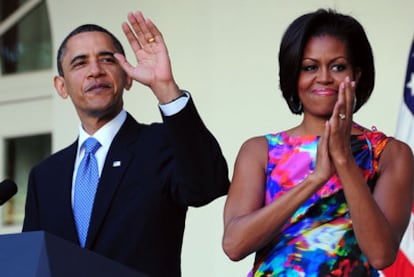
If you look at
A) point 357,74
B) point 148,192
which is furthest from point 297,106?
point 148,192

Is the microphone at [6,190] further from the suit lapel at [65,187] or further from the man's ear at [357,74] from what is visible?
the man's ear at [357,74]

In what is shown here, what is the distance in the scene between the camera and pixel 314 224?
2.96m

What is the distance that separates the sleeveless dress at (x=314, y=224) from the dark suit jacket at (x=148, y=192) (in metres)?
0.33

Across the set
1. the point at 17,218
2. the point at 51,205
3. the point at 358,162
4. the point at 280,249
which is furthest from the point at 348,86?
the point at 17,218

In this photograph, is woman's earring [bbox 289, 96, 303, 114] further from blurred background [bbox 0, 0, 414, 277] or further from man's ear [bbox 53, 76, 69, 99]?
blurred background [bbox 0, 0, 414, 277]

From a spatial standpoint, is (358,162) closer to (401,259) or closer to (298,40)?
(298,40)

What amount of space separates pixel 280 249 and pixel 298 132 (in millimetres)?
338

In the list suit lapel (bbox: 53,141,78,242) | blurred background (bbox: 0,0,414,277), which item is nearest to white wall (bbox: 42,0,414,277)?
blurred background (bbox: 0,0,414,277)

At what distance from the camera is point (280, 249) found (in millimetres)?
2959

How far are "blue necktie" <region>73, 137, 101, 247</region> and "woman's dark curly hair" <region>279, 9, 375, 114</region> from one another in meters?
0.75

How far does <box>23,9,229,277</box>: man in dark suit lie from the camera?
3328 mm

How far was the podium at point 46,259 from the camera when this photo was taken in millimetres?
2311

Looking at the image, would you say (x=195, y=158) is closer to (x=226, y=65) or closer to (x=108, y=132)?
(x=108, y=132)

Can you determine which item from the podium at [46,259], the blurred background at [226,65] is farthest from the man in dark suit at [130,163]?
the blurred background at [226,65]
